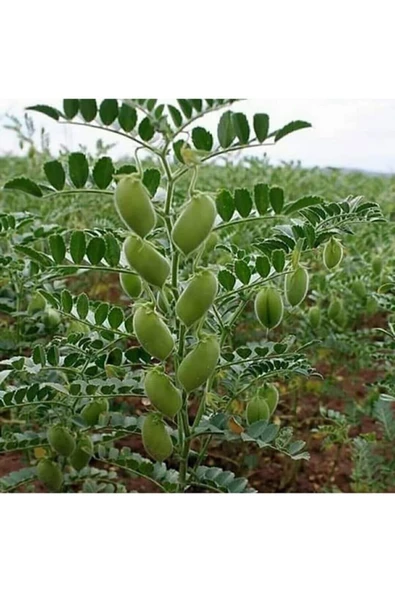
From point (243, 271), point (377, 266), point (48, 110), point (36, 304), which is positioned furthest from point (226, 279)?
point (377, 266)

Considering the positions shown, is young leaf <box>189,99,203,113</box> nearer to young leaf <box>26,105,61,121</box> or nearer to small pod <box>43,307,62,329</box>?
young leaf <box>26,105,61,121</box>

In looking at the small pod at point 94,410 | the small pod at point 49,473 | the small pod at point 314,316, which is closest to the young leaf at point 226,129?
the small pod at point 94,410

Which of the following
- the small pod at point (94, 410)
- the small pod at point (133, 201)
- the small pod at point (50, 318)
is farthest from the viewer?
the small pod at point (50, 318)

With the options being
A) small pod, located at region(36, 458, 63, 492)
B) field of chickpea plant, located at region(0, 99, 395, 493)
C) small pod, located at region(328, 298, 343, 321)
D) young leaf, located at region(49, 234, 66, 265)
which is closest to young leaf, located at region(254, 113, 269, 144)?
field of chickpea plant, located at region(0, 99, 395, 493)

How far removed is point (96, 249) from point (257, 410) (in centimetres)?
24

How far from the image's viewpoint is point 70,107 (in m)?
0.65

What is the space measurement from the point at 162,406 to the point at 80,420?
17 cm

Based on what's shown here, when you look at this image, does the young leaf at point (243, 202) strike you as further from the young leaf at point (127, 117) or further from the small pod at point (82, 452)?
the small pod at point (82, 452)

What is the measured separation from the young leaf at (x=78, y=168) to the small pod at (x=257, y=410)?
0.29 metres

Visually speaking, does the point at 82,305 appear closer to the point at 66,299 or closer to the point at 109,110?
the point at 66,299

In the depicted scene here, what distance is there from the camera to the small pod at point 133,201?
0.59m

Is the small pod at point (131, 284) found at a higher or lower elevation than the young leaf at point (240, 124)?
lower

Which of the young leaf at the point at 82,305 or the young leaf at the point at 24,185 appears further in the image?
the young leaf at the point at 82,305

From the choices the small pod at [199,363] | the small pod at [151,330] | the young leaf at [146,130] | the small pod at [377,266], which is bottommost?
the small pod at [377,266]
